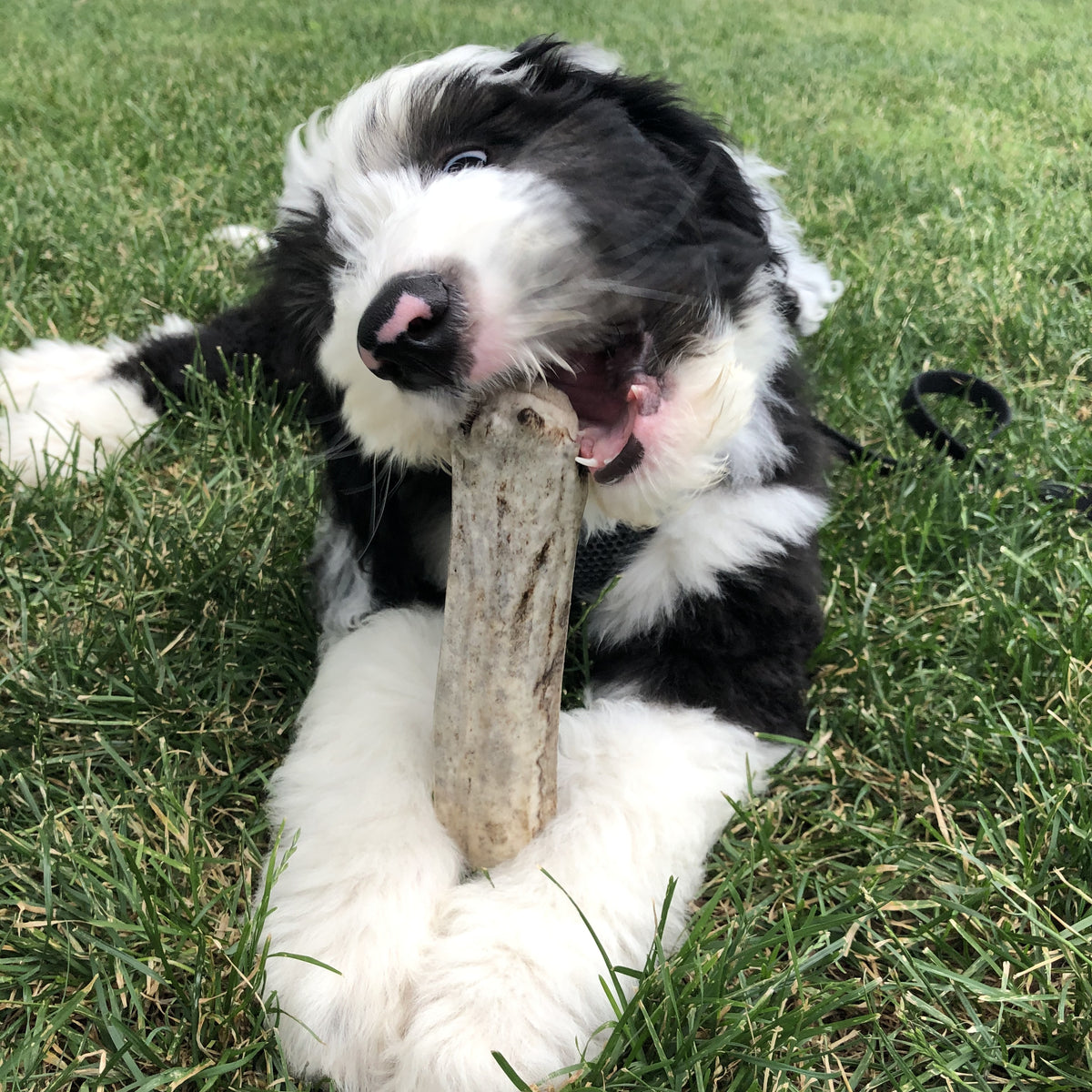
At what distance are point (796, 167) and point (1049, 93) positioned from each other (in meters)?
2.76

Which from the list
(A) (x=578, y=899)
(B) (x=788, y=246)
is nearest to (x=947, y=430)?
(B) (x=788, y=246)

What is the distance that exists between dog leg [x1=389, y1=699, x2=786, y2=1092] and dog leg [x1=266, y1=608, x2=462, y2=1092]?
0.05m

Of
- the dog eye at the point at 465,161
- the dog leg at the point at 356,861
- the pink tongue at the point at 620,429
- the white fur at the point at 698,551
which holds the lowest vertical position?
the dog leg at the point at 356,861

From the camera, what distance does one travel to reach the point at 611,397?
1.50m

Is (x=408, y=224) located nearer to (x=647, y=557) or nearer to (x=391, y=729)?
(x=647, y=557)

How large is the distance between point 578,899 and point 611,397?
78 cm

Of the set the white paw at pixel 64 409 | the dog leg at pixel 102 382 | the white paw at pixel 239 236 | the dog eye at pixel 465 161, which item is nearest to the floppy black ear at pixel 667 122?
the dog eye at pixel 465 161

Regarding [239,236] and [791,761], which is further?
[239,236]

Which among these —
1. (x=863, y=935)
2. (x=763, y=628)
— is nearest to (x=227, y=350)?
(x=763, y=628)

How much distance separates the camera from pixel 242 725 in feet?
6.21

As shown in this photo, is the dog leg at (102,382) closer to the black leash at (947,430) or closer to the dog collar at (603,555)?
the dog collar at (603,555)

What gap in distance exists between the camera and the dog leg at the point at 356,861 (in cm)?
128

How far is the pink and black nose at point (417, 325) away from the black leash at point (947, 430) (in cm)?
126

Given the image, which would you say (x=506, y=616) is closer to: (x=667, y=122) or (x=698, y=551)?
(x=698, y=551)
